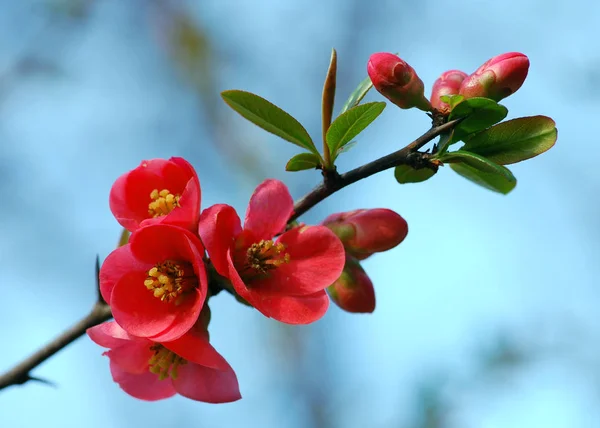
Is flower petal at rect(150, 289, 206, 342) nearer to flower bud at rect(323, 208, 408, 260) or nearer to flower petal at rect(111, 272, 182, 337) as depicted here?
flower petal at rect(111, 272, 182, 337)

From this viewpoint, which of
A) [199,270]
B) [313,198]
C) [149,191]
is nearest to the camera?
[199,270]

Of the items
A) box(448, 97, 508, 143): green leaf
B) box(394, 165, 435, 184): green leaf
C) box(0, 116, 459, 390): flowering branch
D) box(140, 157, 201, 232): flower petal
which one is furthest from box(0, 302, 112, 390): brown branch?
box(448, 97, 508, 143): green leaf

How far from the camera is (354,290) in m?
1.14

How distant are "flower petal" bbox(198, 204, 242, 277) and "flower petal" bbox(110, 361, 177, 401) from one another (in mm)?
306

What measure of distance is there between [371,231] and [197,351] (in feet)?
1.24

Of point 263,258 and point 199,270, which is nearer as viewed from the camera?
point 199,270

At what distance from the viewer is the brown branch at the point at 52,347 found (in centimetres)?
112

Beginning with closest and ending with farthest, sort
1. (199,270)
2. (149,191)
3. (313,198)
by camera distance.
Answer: (199,270), (313,198), (149,191)

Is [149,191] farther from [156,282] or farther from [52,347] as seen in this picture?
[52,347]

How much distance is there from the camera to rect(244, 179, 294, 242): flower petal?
1.09 metres

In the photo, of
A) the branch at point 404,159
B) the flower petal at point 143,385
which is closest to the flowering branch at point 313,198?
the branch at point 404,159

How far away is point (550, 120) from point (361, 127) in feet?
1.03

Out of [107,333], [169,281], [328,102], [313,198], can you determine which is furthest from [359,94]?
[107,333]

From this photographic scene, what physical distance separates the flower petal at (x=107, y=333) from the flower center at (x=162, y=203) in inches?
8.6
